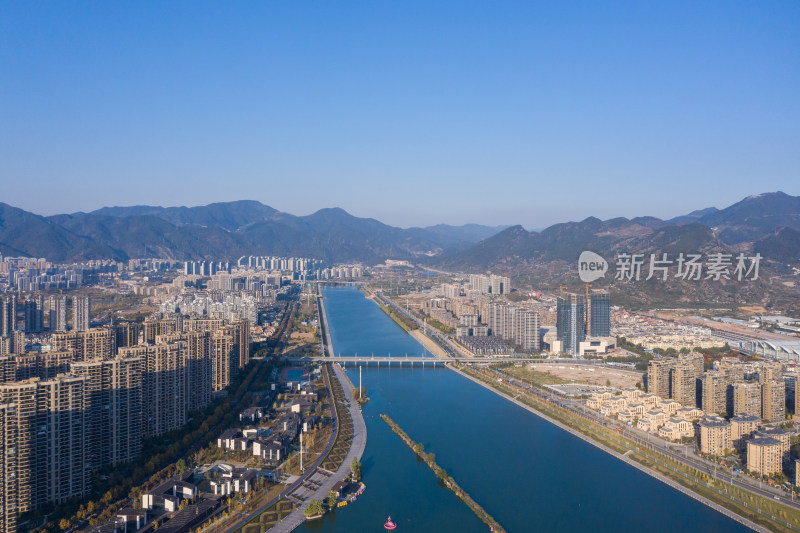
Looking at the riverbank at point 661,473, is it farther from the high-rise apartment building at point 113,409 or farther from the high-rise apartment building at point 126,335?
the high-rise apartment building at point 126,335

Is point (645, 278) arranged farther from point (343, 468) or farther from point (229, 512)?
point (229, 512)

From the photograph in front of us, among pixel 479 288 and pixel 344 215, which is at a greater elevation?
pixel 344 215

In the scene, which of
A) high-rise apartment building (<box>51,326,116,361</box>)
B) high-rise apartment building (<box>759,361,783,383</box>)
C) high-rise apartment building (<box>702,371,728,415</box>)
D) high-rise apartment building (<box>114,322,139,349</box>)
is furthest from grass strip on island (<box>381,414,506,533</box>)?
high-rise apartment building (<box>114,322,139,349</box>)

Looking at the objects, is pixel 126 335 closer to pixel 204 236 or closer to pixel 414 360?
pixel 414 360

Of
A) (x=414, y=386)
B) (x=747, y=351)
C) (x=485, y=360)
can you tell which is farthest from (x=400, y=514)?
(x=747, y=351)

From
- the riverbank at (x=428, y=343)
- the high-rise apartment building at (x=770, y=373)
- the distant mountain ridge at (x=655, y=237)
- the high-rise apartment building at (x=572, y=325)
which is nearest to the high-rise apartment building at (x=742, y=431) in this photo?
the high-rise apartment building at (x=770, y=373)

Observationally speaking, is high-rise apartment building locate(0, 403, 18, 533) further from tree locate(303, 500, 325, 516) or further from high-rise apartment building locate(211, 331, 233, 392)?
high-rise apartment building locate(211, 331, 233, 392)
